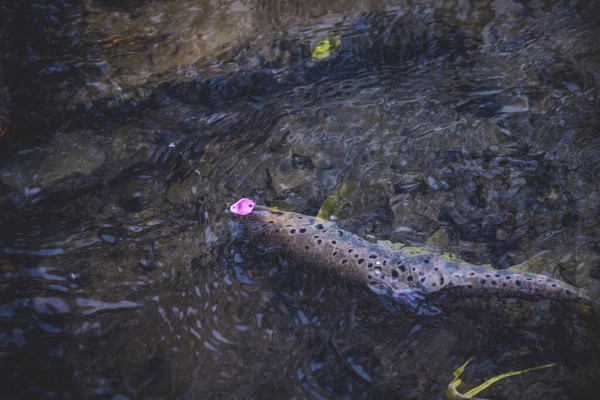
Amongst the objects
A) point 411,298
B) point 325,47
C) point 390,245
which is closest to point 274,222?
point 390,245

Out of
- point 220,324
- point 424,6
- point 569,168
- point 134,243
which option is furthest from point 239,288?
point 424,6

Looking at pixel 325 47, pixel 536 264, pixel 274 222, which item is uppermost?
pixel 325 47

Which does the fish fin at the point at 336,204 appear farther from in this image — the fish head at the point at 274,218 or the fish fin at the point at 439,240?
the fish fin at the point at 439,240

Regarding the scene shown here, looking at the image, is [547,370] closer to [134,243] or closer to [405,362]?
[405,362]

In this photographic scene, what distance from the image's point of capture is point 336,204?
3877 millimetres

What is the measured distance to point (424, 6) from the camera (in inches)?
216

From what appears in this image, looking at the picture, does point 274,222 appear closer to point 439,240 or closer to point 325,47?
point 439,240

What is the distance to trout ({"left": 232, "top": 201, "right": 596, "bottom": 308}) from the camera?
126 inches

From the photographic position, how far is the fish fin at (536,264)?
3.28 metres

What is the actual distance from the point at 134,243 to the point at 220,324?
3.45 ft

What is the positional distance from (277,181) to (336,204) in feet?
2.07

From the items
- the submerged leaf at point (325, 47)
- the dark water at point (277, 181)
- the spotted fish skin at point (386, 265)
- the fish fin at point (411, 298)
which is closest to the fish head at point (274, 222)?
the spotted fish skin at point (386, 265)

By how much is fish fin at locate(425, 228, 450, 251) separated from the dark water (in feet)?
0.22

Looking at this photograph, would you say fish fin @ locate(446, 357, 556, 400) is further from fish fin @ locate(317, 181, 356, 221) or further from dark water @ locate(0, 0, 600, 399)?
fish fin @ locate(317, 181, 356, 221)
